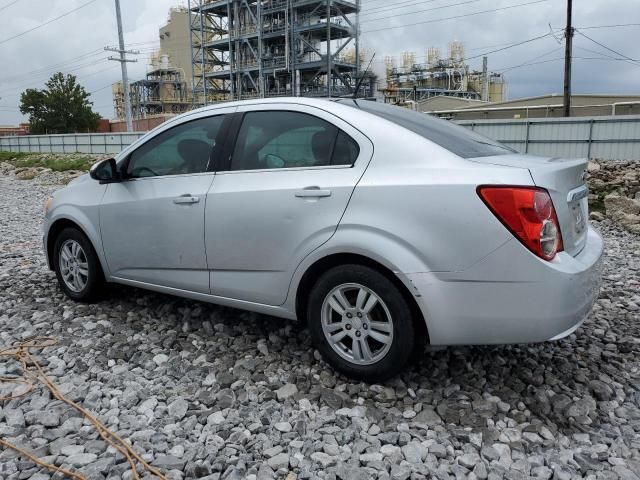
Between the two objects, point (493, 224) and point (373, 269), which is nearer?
point (493, 224)

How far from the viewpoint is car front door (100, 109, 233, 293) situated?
3.52 metres

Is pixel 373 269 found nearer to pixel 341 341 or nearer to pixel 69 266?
pixel 341 341

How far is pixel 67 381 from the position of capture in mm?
3170

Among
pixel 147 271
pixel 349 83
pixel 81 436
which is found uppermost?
pixel 349 83

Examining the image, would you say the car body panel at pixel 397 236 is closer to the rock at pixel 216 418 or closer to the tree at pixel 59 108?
the rock at pixel 216 418

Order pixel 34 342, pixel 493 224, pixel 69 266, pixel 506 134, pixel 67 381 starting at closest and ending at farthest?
pixel 493 224 < pixel 67 381 < pixel 34 342 < pixel 69 266 < pixel 506 134

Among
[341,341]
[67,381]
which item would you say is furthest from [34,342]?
[341,341]

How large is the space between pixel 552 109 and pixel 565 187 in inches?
1216

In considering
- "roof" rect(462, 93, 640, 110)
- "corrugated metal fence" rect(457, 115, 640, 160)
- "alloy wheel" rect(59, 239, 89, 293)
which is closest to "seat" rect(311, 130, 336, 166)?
"alloy wheel" rect(59, 239, 89, 293)

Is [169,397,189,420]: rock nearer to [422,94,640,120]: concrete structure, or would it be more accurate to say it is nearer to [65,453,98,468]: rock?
[65,453,98,468]: rock

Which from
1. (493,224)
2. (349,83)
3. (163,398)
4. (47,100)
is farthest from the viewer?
(47,100)

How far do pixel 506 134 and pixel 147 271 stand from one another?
1419 cm

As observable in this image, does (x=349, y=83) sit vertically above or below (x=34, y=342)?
above

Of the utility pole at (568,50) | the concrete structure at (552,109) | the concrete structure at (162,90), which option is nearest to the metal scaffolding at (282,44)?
the concrete structure at (162,90)
